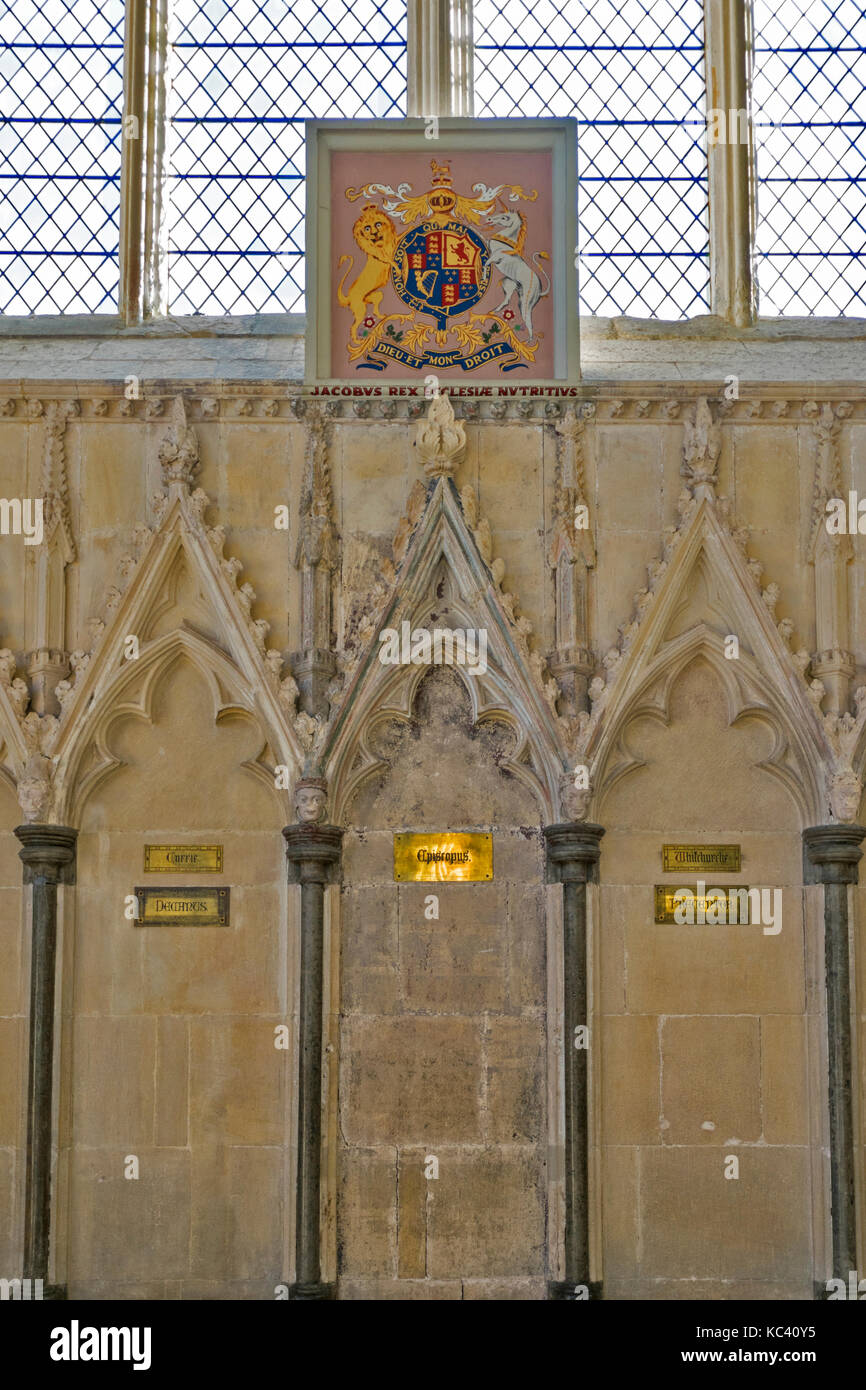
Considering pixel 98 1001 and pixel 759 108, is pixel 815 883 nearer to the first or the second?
pixel 98 1001

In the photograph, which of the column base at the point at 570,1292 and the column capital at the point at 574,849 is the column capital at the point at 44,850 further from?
the column base at the point at 570,1292

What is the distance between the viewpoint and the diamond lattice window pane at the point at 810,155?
37.2 ft

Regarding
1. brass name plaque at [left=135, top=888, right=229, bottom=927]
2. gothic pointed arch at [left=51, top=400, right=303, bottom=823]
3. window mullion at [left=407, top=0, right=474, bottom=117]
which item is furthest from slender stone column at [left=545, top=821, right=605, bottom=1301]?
window mullion at [left=407, top=0, right=474, bottom=117]

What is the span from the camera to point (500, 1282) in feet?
31.3

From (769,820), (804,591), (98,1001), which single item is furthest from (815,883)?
(98,1001)

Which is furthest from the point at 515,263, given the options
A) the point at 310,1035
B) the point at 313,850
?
the point at 310,1035

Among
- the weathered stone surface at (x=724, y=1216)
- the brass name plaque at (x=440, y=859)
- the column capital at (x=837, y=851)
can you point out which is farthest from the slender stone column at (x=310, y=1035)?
the column capital at (x=837, y=851)

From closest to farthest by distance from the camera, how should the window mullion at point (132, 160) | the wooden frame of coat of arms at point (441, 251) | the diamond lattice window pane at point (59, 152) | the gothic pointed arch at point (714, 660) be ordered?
the gothic pointed arch at point (714, 660) → the wooden frame of coat of arms at point (441, 251) → the window mullion at point (132, 160) → the diamond lattice window pane at point (59, 152)

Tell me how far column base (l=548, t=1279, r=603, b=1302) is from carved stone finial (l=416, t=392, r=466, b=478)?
3.95m

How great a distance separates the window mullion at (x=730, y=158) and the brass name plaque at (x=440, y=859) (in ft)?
11.4

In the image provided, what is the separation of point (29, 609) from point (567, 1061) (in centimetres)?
345
